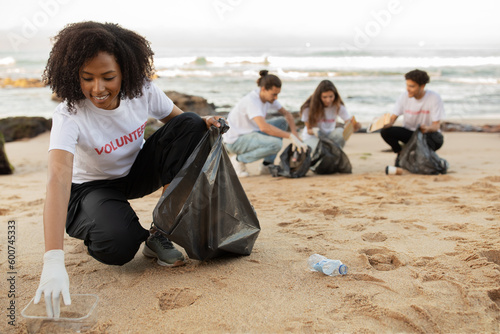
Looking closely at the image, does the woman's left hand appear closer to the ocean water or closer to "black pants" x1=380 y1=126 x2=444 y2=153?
"black pants" x1=380 y1=126 x2=444 y2=153

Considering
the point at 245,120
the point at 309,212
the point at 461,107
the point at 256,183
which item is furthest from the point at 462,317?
the point at 461,107

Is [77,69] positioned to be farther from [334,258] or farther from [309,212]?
[309,212]

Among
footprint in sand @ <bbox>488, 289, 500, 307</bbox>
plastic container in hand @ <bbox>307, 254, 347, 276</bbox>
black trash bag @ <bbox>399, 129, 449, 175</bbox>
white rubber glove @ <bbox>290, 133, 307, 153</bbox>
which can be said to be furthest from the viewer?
white rubber glove @ <bbox>290, 133, 307, 153</bbox>

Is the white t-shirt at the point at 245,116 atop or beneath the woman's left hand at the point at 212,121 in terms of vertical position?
beneath

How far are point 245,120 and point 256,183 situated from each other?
30.1 inches

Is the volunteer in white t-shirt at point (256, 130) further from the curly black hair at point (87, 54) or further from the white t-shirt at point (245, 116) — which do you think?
the curly black hair at point (87, 54)

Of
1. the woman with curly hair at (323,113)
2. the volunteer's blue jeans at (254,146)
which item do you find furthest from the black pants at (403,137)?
the volunteer's blue jeans at (254,146)

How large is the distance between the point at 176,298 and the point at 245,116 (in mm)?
2940

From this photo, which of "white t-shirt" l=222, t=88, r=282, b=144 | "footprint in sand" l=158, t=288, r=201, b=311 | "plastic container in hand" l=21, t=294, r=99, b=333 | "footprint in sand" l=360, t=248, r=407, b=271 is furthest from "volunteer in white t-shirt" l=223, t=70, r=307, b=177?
"plastic container in hand" l=21, t=294, r=99, b=333

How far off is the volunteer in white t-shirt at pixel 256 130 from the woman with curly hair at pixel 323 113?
0.98 ft

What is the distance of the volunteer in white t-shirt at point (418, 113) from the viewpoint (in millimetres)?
4219

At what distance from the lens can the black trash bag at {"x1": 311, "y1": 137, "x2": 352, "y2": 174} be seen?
4273 millimetres

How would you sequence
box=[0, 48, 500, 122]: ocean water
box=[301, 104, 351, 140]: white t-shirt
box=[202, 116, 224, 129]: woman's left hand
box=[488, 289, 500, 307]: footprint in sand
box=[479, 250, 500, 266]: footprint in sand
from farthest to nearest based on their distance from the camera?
box=[0, 48, 500, 122]: ocean water
box=[301, 104, 351, 140]: white t-shirt
box=[202, 116, 224, 129]: woman's left hand
box=[479, 250, 500, 266]: footprint in sand
box=[488, 289, 500, 307]: footprint in sand

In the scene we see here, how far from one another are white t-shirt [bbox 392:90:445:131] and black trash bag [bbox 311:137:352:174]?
2.47 ft
